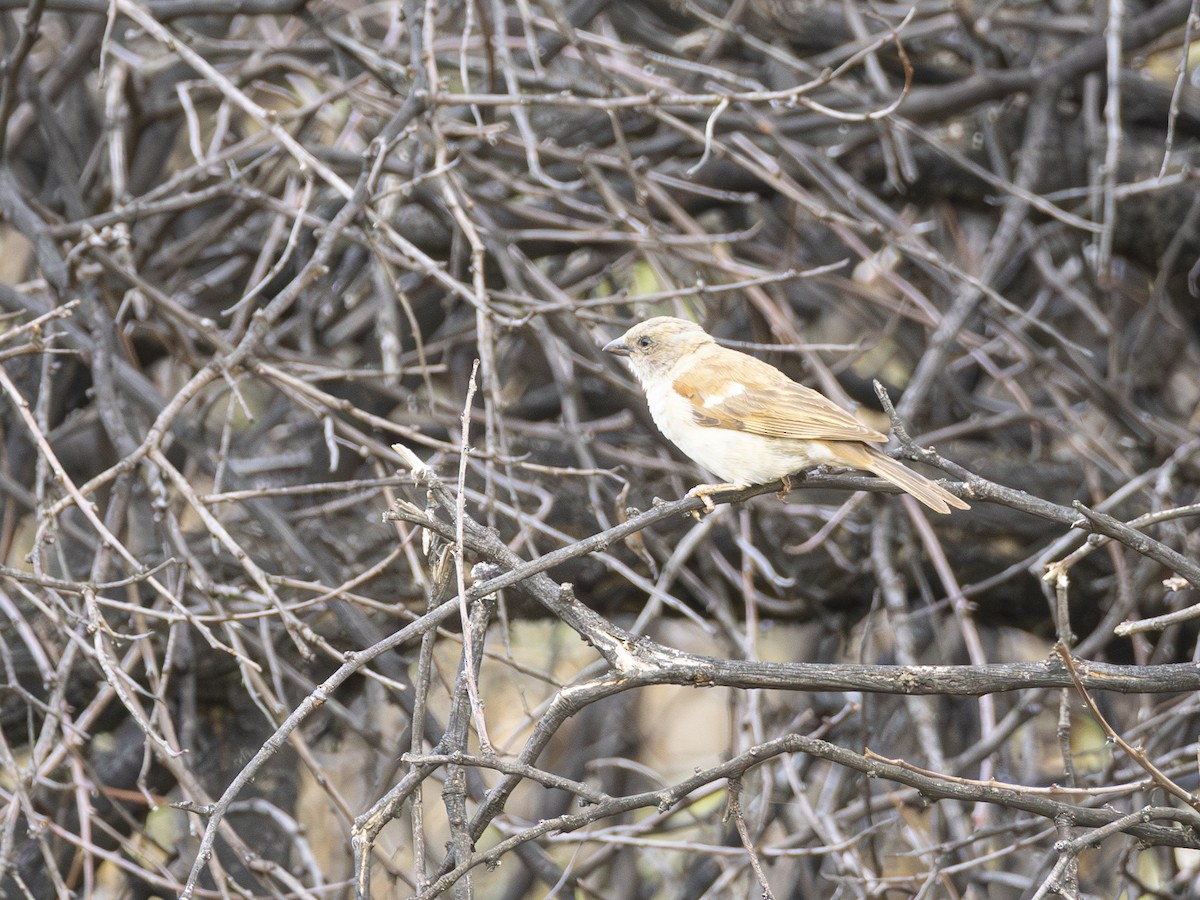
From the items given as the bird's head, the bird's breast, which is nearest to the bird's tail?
the bird's breast

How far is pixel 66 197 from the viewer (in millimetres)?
4719

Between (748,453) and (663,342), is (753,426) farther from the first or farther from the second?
(663,342)

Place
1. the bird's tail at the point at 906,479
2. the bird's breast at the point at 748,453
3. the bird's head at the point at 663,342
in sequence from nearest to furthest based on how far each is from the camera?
1. the bird's tail at the point at 906,479
2. the bird's breast at the point at 748,453
3. the bird's head at the point at 663,342

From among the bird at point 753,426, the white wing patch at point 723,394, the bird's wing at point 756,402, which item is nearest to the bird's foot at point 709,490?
the bird at point 753,426

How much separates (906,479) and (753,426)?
0.50m

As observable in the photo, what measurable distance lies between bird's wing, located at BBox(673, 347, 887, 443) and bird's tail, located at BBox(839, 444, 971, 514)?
52 mm

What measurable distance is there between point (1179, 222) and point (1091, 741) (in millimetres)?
2521

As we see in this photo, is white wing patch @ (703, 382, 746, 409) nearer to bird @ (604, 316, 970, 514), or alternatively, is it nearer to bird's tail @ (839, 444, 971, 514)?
bird @ (604, 316, 970, 514)

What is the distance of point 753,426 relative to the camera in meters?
3.63

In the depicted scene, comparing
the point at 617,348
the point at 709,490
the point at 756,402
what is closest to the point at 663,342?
the point at 617,348

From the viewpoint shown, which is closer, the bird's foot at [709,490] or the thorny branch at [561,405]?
the bird's foot at [709,490]

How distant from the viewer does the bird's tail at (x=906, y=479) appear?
3031mm

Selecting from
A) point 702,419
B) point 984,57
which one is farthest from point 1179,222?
point 702,419

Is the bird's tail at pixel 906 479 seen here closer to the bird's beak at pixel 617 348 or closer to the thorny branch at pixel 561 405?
the thorny branch at pixel 561 405
